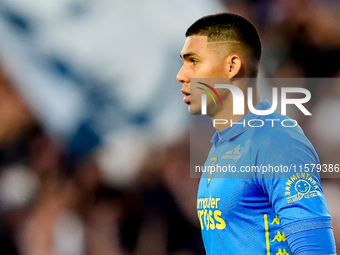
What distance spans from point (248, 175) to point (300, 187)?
133 mm

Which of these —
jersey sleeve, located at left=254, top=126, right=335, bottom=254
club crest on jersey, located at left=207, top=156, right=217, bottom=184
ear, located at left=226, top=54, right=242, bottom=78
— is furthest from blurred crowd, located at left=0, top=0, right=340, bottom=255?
jersey sleeve, located at left=254, top=126, right=335, bottom=254

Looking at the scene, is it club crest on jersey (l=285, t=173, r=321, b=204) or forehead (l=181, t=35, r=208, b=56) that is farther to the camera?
forehead (l=181, t=35, r=208, b=56)

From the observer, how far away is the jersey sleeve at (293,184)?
1.02 m

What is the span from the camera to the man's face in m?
1.35

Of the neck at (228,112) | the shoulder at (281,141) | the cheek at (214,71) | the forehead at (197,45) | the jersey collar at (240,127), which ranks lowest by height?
the shoulder at (281,141)

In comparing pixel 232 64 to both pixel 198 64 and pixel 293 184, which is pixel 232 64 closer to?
pixel 198 64

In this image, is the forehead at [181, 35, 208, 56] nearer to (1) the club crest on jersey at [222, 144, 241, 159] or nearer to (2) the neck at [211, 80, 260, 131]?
(2) the neck at [211, 80, 260, 131]

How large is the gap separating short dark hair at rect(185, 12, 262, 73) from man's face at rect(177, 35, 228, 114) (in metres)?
0.03

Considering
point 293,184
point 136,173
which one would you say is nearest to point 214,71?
Answer: point 293,184

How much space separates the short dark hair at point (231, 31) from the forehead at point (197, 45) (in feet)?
0.04

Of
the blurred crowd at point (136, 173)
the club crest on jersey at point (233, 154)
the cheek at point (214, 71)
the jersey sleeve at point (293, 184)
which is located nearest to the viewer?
the jersey sleeve at point (293, 184)

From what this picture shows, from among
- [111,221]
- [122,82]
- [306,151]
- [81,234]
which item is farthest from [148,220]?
[306,151]

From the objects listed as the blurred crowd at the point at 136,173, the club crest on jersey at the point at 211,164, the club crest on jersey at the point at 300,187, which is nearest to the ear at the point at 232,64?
the club crest on jersey at the point at 211,164

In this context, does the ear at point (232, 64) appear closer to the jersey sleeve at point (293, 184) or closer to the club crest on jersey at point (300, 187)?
the jersey sleeve at point (293, 184)
